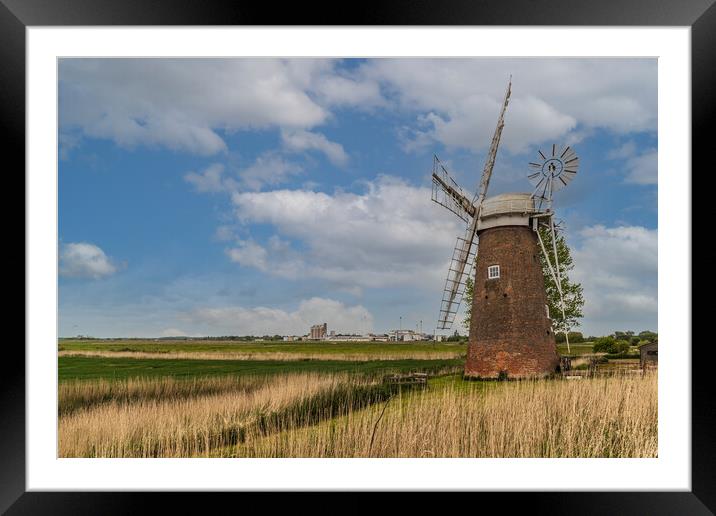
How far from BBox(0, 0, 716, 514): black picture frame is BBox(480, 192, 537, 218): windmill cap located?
940 centimetres

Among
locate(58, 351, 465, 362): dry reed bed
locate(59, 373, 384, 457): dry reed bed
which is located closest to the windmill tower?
locate(59, 373, 384, 457): dry reed bed

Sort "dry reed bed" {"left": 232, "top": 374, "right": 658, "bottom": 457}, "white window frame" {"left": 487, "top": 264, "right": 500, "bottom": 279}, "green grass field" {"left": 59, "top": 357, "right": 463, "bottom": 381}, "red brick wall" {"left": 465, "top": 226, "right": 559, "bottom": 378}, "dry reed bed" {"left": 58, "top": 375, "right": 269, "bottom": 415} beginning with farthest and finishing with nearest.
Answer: "green grass field" {"left": 59, "top": 357, "right": 463, "bottom": 381} → "white window frame" {"left": 487, "top": 264, "right": 500, "bottom": 279} → "red brick wall" {"left": 465, "top": 226, "right": 559, "bottom": 378} → "dry reed bed" {"left": 58, "top": 375, "right": 269, "bottom": 415} → "dry reed bed" {"left": 232, "top": 374, "right": 658, "bottom": 457}

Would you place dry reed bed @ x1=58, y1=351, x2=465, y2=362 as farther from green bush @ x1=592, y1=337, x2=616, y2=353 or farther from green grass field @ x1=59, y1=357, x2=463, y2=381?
green bush @ x1=592, y1=337, x2=616, y2=353

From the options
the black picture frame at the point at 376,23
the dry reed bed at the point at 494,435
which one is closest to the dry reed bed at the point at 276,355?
the dry reed bed at the point at 494,435

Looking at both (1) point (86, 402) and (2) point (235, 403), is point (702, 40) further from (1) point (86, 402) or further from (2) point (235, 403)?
(1) point (86, 402)

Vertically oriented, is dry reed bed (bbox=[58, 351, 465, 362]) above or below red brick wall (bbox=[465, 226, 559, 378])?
below

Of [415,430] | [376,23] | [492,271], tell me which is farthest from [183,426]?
[492,271]

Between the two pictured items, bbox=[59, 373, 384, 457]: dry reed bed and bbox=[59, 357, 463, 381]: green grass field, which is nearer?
bbox=[59, 373, 384, 457]: dry reed bed

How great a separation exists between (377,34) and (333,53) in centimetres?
31

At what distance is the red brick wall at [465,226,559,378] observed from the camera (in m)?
11.3

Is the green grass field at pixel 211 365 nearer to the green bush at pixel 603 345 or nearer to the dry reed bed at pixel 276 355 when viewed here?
the dry reed bed at pixel 276 355

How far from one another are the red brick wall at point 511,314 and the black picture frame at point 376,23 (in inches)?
350

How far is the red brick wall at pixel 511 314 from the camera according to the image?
11328mm

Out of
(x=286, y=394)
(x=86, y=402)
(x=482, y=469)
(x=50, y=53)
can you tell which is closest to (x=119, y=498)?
(x=482, y=469)
